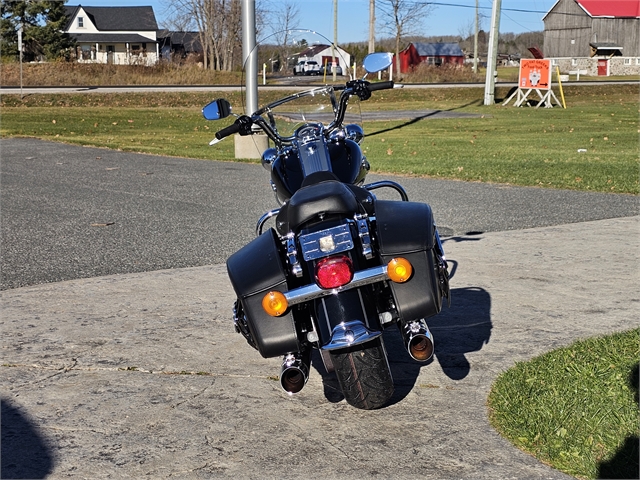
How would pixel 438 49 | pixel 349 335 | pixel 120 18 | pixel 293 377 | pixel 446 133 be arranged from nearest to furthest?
1. pixel 349 335
2. pixel 293 377
3. pixel 446 133
4. pixel 120 18
5. pixel 438 49

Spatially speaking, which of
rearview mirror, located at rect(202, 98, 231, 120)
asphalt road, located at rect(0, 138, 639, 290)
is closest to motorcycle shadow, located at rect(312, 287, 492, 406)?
rearview mirror, located at rect(202, 98, 231, 120)

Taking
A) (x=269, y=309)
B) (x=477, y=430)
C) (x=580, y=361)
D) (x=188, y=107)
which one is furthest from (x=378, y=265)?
(x=188, y=107)

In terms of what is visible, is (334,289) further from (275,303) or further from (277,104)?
(277,104)

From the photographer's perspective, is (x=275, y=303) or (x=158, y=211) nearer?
(x=275, y=303)

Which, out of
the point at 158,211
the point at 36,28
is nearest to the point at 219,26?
the point at 36,28

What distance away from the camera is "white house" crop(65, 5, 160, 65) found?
3265 inches

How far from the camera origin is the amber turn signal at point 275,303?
3480 millimetres

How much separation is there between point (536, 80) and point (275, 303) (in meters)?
28.1

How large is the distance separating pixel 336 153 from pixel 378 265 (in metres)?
0.87

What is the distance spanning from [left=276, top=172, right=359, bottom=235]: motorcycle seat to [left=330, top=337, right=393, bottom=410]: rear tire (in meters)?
0.56

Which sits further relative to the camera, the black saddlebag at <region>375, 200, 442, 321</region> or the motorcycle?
the black saddlebag at <region>375, 200, 442, 321</region>

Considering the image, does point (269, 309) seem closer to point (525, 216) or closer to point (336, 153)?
point (336, 153)

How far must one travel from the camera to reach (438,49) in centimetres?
9388

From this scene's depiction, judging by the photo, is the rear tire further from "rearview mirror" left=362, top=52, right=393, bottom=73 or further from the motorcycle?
"rearview mirror" left=362, top=52, right=393, bottom=73
